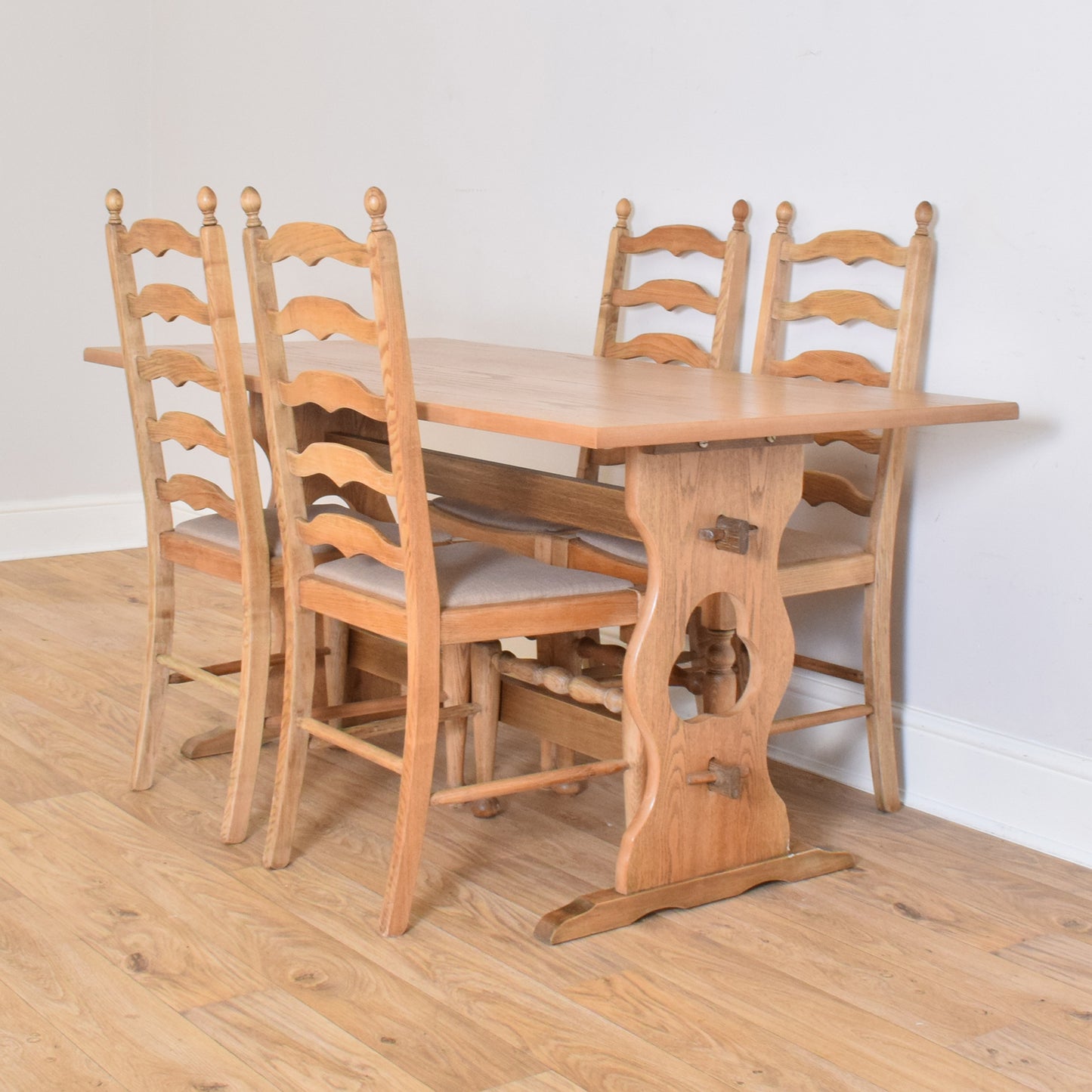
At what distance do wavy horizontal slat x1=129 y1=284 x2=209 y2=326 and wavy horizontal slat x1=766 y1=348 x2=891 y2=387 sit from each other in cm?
Answer: 115

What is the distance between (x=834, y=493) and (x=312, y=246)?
A: 1155 mm

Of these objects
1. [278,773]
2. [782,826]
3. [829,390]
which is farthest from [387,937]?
[829,390]

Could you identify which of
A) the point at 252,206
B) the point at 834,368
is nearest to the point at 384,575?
the point at 252,206

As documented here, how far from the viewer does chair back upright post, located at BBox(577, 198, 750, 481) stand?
303cm

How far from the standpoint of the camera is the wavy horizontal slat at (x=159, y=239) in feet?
7.77

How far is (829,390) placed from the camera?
2.46 m

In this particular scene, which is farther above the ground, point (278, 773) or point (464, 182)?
point (464, 182)

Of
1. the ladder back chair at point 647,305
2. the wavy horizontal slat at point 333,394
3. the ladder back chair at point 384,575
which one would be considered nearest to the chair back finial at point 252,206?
the ladder back chair at point 384,575

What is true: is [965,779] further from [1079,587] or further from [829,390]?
[829,390]

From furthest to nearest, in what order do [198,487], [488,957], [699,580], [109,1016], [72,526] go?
[72,526], [198,487], [699,580], [488,957], [109,1016]

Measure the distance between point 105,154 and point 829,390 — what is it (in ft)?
10.8

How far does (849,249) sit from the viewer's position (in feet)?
9.05

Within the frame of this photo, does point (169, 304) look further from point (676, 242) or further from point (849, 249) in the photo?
point (849, 249)

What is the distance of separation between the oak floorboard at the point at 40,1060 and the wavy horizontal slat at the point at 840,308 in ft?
6.06
